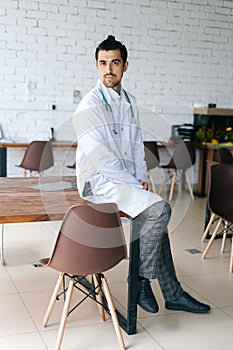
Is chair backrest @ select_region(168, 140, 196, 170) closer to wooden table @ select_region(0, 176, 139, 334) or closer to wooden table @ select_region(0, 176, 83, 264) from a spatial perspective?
wooden table @ select_region(0, 176, 83, 264)

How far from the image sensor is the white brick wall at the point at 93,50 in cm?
668

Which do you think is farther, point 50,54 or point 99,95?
point 50,54

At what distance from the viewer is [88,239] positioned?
2.54 meters

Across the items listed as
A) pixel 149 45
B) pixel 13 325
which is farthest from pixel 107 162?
pixel 149 45

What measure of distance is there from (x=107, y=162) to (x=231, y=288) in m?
1.36

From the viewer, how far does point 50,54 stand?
6.79 m

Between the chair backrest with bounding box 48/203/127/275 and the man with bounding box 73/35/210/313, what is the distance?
0.24 meters

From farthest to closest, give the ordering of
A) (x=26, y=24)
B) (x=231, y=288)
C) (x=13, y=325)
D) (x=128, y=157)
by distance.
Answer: (x=26, y=24) → (x=231, y=288) → (x=128, y=157) → (x=13, y=325)

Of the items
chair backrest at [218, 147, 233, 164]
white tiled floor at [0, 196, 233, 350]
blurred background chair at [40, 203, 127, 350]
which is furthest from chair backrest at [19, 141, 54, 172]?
blurred background chair at [40, 203, 127, 350]

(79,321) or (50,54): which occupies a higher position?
(50,54)

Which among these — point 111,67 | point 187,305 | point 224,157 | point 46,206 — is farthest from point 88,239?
point 224,157

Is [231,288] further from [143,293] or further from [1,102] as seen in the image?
[1,102]

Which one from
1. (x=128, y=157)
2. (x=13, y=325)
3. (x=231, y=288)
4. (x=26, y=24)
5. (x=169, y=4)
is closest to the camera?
(x=13, y=325)

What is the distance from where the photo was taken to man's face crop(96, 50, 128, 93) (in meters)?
3.15
